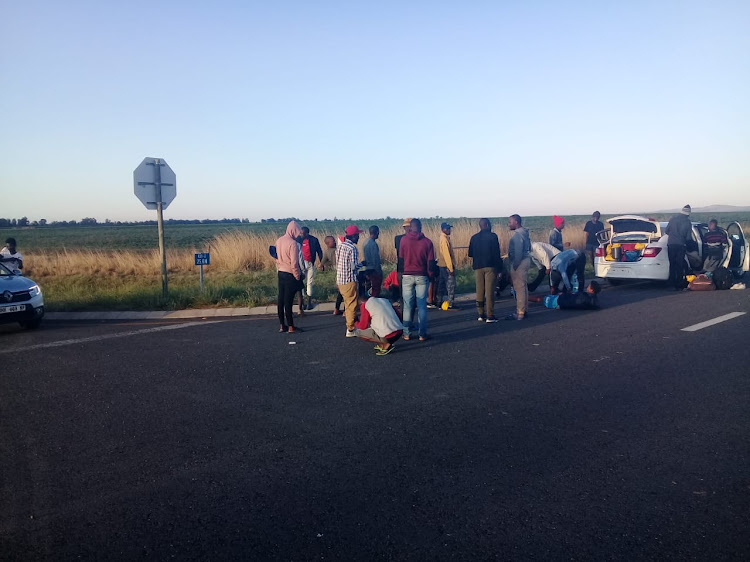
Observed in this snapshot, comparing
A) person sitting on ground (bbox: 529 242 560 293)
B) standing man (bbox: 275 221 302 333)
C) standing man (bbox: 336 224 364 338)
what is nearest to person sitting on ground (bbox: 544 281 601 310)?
person sitting on ground (bbox: 529 242 560 293)

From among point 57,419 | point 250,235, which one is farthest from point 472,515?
point 250,235

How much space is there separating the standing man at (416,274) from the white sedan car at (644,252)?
26.9 feet

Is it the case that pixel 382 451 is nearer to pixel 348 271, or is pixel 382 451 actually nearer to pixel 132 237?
pixel 348 271

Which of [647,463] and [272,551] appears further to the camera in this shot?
[647,463]

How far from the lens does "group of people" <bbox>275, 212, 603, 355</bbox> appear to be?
949 cm

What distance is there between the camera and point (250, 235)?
83.4 ft

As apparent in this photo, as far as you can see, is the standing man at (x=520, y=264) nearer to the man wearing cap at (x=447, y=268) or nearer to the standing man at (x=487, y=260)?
the standing man at (x=487, y=260)

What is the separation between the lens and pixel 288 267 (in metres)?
10.3

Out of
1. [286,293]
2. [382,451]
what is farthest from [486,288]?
[382,451]

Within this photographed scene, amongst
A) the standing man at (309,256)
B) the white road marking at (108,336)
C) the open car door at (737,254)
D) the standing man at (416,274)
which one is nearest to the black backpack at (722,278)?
the open car door at (737,254)

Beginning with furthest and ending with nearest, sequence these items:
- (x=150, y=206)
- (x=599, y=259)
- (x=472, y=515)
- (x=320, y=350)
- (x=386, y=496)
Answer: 1. (x=599, y=259)
2. (x=150, y=206)
3. (x=320, y=350)
4. (x=386, y=496)
5. (x=472, y=515)

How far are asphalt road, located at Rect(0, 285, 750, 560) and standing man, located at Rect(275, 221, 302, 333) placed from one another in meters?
1.31

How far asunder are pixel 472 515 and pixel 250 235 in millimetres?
22499

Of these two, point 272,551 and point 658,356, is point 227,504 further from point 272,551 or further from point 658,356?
point 658,356
